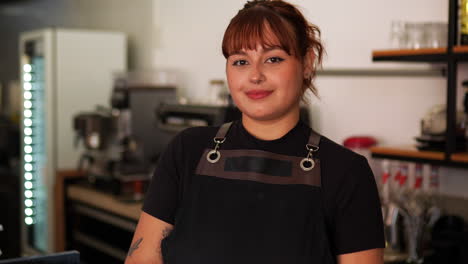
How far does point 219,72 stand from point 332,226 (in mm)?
3019

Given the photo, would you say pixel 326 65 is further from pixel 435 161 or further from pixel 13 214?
pixel 13 214

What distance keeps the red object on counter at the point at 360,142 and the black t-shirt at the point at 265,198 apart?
68.0 inches

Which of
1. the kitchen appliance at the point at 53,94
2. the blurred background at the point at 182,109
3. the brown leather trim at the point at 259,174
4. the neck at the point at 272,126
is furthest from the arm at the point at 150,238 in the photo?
the kitchen appliance at the point at 53,94

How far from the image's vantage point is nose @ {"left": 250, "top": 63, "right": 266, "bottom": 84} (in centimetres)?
147

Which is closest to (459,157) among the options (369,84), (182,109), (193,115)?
(369,84)

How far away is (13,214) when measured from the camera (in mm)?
2602

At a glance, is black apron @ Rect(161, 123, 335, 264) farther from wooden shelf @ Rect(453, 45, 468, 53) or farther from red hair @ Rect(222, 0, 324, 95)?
wooden shelf @ Rect(453, 45, 468, 53)

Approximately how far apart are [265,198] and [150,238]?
11.4 inches

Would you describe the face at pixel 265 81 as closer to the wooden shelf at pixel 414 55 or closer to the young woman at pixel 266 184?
the young woman at pixel 266 184

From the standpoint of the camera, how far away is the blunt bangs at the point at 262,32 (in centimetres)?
149

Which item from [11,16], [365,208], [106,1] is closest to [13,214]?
[365,208]

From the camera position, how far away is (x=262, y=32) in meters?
1.50

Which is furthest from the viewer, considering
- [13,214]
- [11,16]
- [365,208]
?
[11,16]

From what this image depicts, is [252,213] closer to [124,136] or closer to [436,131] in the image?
[436,131]
